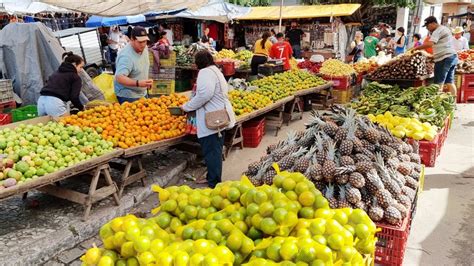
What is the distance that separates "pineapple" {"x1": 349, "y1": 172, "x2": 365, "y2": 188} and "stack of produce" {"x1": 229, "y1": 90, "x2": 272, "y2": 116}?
3.39 meters

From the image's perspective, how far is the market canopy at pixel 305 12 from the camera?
15.5 m

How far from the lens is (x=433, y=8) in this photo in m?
24.9

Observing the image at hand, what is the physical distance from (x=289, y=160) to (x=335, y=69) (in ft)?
24.2

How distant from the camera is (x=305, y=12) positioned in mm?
16609

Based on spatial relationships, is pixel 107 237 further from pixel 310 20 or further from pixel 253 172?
pixel 310 20

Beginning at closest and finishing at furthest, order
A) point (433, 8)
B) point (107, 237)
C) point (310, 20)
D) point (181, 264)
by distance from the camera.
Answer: point (181, 264) → point (107, 237) → point (310, 20) → point (433, 8)

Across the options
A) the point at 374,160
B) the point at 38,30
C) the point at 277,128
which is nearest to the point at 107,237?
the point at 374,160

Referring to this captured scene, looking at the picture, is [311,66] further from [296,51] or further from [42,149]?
[42,149]

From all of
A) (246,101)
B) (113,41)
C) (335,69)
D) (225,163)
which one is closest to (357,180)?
(225,163)

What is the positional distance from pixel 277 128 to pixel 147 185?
3.50m

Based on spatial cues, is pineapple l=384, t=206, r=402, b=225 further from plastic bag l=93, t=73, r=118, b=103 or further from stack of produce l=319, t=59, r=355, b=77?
stack of produce l=319, t=59, r=355, b=77

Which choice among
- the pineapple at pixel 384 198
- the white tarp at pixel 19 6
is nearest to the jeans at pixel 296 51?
the white tarp at pixel 19 6

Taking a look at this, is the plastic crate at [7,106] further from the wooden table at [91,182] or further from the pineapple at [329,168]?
the pineapple at [329,168]

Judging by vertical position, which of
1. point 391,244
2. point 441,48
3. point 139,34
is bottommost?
point 391,244
